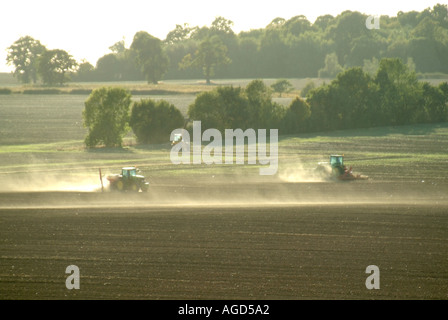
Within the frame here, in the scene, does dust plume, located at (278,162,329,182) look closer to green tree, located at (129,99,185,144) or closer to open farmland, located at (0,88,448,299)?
open farmland, located at (0,88,448,299)

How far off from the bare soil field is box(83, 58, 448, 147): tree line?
38069 millimetres

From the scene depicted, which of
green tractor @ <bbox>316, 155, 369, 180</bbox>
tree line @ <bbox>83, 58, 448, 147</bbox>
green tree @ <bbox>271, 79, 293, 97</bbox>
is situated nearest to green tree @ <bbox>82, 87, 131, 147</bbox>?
tree line @ <bbox>83, 58, 448, 147</bbox>

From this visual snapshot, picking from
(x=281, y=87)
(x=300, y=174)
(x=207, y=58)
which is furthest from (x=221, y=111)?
(x=207, y=58)

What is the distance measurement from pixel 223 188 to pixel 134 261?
19045 mm

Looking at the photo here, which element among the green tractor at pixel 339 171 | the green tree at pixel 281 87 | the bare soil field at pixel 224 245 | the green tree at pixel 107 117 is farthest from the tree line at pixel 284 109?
the bare soil field at pixel 224 245

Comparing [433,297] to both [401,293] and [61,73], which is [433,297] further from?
[61,73]

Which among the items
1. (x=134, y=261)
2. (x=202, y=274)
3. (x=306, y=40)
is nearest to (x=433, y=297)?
(x=202, y=274)

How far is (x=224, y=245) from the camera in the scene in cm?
2488

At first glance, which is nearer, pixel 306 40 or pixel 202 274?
pixel 202 274

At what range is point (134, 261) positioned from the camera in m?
22.9

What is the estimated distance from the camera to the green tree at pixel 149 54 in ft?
407

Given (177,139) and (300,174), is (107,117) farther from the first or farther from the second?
(300,174)

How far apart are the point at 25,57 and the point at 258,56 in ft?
173

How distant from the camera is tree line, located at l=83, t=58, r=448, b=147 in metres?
75.9
